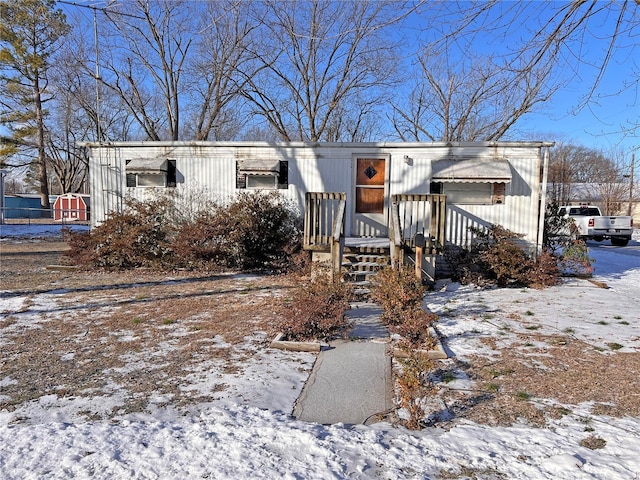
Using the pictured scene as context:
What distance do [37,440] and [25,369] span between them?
154 centimetres

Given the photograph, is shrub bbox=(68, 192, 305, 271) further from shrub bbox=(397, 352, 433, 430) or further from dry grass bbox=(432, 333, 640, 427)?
shrub bbox=(397, 352, 433, 430)

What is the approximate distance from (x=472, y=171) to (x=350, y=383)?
6.83 meters

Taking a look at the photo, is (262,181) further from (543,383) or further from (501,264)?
(543,383)

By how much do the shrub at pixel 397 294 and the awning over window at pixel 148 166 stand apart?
6.76 metres

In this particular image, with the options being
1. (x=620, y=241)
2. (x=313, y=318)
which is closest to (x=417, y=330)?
(x=313, y=318)

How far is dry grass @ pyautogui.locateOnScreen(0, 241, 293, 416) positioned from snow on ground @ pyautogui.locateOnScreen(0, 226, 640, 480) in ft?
1.35

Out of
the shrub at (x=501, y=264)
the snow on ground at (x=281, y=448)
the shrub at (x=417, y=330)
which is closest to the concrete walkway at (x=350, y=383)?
the snow on ground at (x=281, y=448)

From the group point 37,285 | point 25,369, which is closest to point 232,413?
point 25,369

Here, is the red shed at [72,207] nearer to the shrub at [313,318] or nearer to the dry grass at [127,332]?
the dry grass at [127,332]

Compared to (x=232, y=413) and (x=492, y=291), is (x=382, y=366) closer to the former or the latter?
(x=232, y=413)

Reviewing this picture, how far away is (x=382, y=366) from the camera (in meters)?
3.99

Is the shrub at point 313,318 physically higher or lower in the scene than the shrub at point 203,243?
lower

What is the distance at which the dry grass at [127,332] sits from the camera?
11.4 ft

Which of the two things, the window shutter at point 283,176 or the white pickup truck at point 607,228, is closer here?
the window shutter at point 283,176
